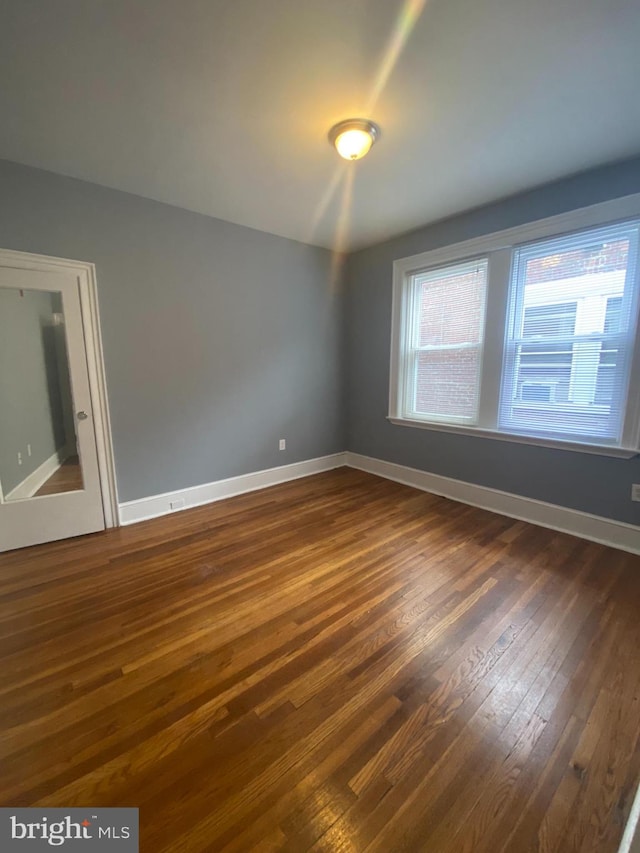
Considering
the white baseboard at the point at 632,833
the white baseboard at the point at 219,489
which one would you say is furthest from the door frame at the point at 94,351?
the white baseboard at the point at 632,833

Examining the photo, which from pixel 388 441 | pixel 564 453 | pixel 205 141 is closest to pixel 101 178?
pixel 205 141

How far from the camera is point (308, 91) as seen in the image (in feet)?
5.67

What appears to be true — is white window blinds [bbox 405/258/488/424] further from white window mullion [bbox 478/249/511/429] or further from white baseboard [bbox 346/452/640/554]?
white baseboard [bbox 346/452/640/554]

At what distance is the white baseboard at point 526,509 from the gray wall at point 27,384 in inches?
129

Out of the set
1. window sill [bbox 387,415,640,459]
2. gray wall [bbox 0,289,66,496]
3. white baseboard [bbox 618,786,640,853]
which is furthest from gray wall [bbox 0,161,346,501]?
white baseboard [bbox 618,786,640,853]

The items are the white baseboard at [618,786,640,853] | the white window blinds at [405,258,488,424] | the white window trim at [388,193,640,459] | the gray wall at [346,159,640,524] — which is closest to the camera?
the white baseboard at [618,786,640,853]

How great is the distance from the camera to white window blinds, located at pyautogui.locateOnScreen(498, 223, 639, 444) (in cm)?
239

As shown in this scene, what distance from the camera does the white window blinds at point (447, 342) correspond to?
10.4 feet

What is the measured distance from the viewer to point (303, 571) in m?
2.23

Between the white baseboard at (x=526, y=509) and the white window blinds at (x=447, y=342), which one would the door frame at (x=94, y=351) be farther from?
the white window blinds at (x=447, y=342)

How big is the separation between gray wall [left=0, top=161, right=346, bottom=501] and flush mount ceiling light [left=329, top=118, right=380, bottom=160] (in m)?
1.55

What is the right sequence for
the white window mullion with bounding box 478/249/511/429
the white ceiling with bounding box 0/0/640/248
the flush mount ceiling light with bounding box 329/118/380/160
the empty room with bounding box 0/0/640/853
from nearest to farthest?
1. the empty room with bounding box 0/0/640/853
2. the white ceiling with bounding box 0/0/640/248
3. the flush mount ceiling light with bounding box 329/118/380/160
4. the white window mullion with bounding box 478/249/511/429

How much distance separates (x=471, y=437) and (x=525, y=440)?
1.56ft

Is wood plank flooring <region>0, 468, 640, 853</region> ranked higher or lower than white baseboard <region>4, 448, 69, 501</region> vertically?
lower
